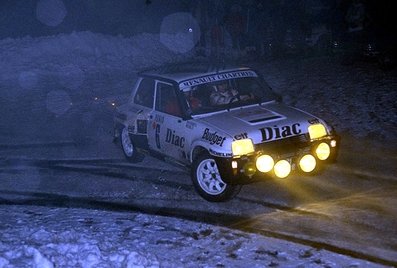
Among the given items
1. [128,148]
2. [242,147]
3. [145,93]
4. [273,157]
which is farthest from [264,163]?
[128,148]

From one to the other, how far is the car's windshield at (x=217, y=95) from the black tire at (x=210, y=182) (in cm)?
77

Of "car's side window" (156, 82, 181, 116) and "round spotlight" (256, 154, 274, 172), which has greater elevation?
"car's side window" (156, 82, 181, 116)

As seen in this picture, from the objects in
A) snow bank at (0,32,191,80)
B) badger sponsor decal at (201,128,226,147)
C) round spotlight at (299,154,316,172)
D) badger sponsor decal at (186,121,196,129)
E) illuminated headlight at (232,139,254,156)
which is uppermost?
snow bank at (0,32,191,80)

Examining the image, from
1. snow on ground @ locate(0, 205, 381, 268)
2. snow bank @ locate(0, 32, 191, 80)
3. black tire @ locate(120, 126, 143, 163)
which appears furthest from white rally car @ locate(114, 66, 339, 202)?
snow bank @ locate(0, 32, 191, 80)

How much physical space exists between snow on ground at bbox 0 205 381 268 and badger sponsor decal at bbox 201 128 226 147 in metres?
1.07

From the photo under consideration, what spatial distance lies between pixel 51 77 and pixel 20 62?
2232mm

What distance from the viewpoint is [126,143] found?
31.0ft

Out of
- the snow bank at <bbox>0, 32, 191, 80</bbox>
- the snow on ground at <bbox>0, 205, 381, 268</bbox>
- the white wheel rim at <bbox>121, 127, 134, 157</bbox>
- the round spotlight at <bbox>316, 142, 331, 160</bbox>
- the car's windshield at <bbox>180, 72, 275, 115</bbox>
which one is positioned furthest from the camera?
the snow bank at <bbox>0, 32, 191, 80</bbox>

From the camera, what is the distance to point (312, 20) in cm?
2256

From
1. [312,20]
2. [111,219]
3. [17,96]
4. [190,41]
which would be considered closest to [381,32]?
[312,20]

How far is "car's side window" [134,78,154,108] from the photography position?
27.9ft

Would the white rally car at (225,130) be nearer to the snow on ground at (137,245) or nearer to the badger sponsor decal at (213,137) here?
the badger sponsor decal at (213,137)

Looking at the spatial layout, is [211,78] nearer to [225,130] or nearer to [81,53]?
[225,130]

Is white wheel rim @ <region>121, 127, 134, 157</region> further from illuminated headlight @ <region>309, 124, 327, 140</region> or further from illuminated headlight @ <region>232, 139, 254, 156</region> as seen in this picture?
illuminated headlight @ <region>309, 124, 327, 140</region>
